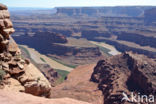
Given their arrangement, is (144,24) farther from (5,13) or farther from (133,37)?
(5,13)

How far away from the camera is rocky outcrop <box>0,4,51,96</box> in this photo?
1534cm

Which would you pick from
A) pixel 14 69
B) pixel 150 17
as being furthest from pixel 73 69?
pixel 150 17

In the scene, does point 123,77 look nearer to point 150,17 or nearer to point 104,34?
point 104,34

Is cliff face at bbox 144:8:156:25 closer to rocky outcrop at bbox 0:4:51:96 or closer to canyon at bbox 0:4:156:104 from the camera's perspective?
canyon at bbox 0:4:156:104

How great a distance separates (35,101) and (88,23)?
173m

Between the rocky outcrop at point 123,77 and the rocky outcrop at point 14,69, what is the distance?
24.5 metres

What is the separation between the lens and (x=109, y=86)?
45.6 m

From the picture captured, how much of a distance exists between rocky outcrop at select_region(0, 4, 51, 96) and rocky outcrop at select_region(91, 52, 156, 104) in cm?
2448

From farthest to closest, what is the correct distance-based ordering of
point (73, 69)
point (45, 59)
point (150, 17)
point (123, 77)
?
point (150, 17) → point (45, 59) → point (73, 69) → point (123, 77)

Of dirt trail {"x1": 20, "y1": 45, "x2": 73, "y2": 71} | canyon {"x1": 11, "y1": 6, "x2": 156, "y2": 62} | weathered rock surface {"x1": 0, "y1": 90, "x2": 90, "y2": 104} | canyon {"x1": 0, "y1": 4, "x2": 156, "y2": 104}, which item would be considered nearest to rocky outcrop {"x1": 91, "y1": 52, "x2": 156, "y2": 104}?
canyon {"x1": 0, "y1": 4, "x2": 156, "y2": 104}

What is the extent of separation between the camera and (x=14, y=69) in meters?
15.9

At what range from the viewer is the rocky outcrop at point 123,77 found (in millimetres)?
40969

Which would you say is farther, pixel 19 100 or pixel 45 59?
pixel 45 59

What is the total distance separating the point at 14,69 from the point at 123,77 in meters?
35.2
